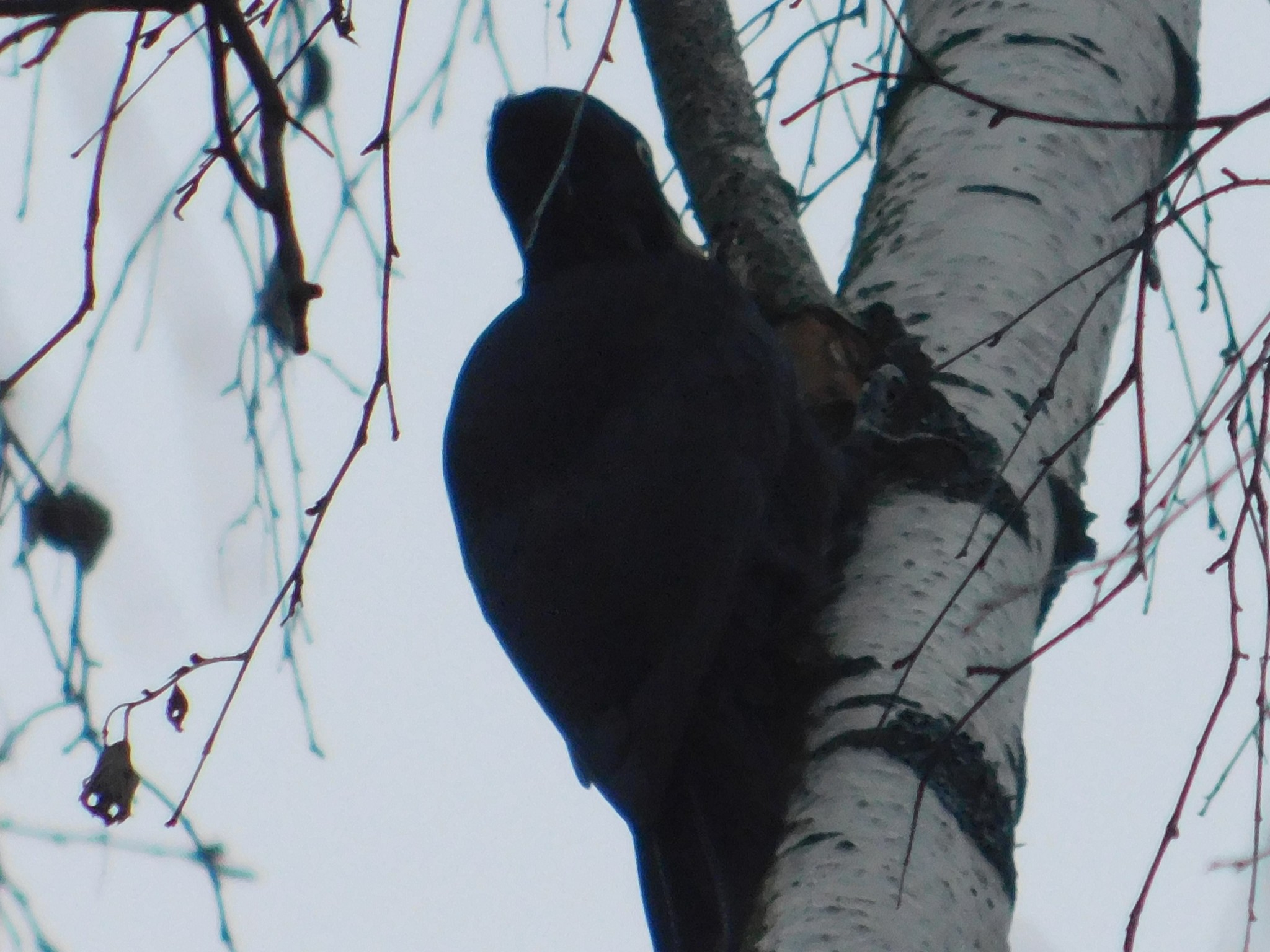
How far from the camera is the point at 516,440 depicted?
2.27m

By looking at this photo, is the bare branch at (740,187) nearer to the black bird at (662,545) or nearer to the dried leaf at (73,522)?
the black bird at (662,545)

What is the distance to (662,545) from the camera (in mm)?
2027

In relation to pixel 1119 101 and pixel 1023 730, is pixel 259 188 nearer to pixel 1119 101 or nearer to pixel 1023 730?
pixel 1023 730

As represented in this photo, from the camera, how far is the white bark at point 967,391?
149cm

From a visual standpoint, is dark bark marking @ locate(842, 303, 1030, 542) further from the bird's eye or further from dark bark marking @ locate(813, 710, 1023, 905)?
the bird's eye

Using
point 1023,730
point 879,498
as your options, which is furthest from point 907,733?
point 879,498

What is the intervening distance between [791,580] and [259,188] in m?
0.97

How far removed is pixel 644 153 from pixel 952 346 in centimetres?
95

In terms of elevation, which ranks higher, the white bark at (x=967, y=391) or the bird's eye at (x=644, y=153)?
the bird's eye at (x=644, y=153)

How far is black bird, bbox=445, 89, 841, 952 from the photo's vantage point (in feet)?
6.14

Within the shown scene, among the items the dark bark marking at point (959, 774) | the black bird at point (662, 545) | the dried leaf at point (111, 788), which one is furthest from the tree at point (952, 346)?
the dried leaf at point (111, 788)

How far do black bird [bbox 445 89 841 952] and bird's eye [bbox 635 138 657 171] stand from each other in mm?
344

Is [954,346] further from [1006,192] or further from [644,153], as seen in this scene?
[644,153]

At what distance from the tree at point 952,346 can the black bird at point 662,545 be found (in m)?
0.13
